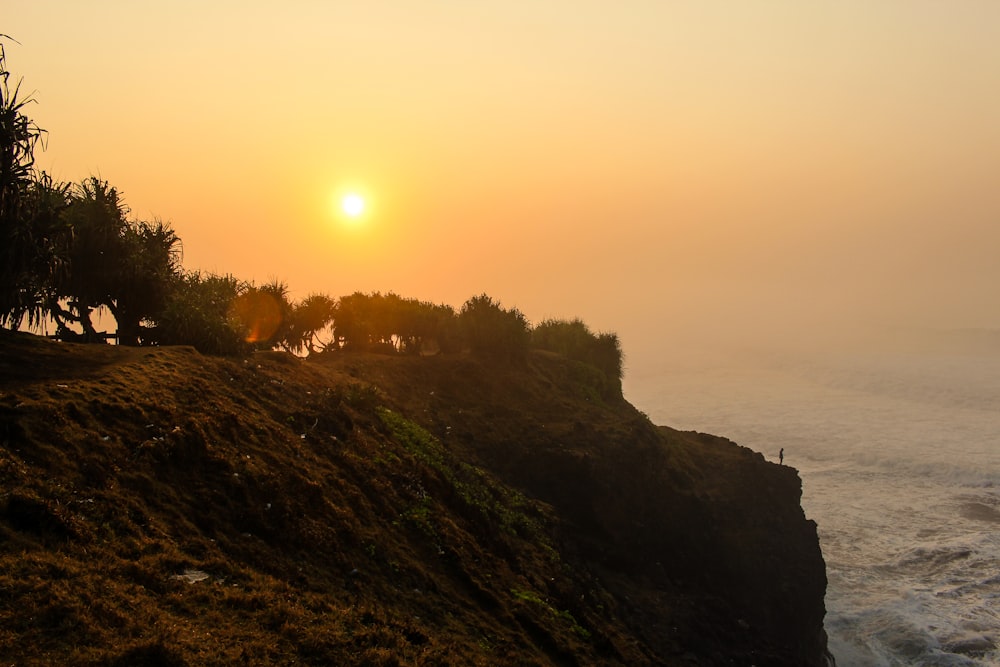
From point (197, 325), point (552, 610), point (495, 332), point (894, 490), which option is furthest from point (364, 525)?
point (894, 490)

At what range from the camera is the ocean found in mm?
38938

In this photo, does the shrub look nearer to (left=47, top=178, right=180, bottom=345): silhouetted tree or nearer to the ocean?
the ocean

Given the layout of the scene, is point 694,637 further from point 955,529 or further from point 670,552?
point 955,529

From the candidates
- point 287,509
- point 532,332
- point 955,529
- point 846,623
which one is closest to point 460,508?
point 287,509

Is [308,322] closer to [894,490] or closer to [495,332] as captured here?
[495,332]

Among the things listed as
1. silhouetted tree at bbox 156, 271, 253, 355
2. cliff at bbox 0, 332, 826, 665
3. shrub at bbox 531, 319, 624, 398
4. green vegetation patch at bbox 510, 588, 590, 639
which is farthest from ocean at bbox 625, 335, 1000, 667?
silhouetted tree at bbox 156, 271, 253, 355

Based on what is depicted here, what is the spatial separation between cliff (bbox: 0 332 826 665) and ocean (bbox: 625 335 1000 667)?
733 cm

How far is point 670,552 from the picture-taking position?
31875 millimetres

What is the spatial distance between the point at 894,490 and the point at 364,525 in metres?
70.2

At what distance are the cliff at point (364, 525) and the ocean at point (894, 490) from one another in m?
7.33

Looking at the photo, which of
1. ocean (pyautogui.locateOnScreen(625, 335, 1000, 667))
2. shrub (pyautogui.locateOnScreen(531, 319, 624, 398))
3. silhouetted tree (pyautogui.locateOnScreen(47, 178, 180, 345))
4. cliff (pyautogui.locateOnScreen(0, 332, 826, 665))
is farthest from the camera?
shrub (pyautogui.locateOnScreen(531, 319, 624, 398))

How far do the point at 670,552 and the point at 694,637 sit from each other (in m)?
4.89

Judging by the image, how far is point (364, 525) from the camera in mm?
18391

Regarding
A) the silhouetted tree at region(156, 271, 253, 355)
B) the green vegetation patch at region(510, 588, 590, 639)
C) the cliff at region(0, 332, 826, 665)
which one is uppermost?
the silhouetted tree at region(156, 271, 253, 355)
